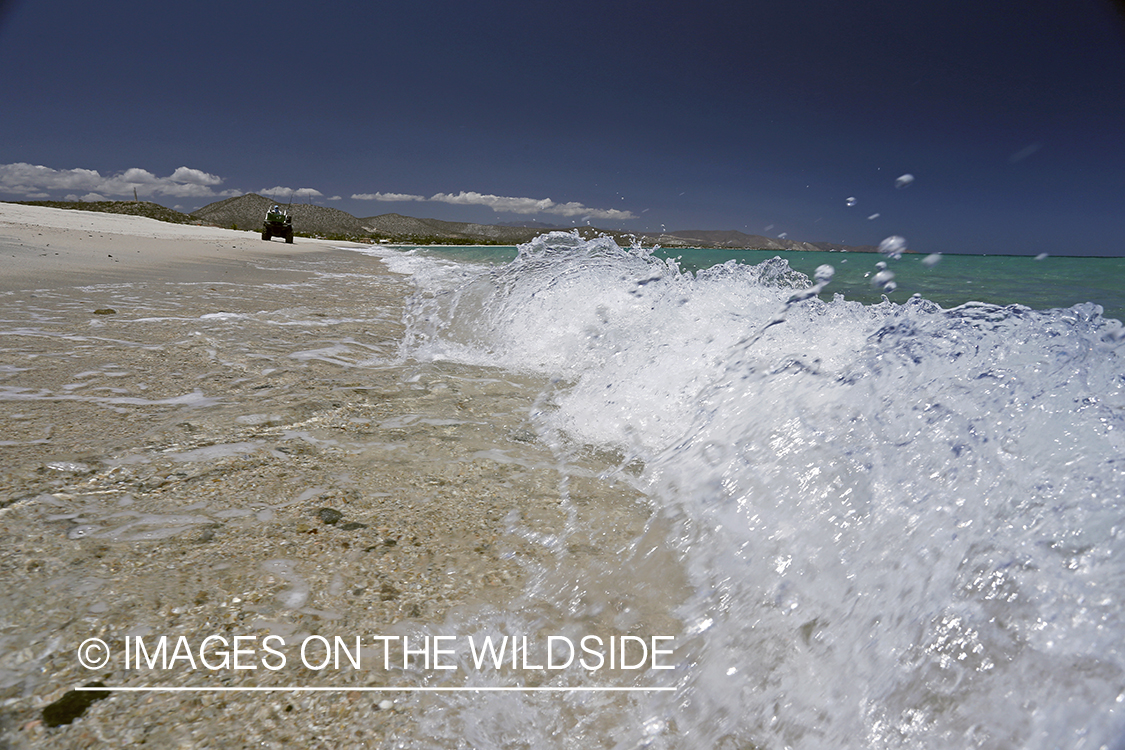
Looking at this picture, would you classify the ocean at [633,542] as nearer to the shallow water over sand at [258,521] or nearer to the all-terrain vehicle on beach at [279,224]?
the shallow water over sand at [258,521]

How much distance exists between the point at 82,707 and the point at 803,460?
2215 mm

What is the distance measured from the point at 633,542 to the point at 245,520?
4.60 feet

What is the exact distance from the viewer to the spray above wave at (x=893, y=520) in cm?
119

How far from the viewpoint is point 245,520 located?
1.88 m

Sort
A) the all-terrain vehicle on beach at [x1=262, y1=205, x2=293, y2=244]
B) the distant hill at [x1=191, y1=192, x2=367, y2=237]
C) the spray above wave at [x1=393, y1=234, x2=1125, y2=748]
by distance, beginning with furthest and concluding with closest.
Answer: the distant hill at [x1=191, y1=192, x2=367, y2=237]
the all-terrain vehicle on beach at [x1=262, y1=205, x2=293, y2=244]
the spray above wave at [x1=393, y1=234, x2=1125, y2=748]

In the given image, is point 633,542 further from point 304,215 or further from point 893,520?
point 304,215

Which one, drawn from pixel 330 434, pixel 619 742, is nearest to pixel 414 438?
pixel 330 434

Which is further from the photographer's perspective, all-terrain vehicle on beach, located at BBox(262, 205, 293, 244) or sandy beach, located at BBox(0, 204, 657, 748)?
all-terrain vehicle on beach, located at BBox(262, 205, 293, 244)

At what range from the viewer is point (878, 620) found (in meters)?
1.39

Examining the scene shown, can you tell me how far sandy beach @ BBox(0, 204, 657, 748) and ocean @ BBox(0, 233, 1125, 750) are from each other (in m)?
0.01

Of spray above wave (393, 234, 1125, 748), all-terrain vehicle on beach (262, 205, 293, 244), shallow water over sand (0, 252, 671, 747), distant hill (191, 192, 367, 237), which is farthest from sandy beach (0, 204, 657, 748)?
distant hill (191, 192, 367, 237)

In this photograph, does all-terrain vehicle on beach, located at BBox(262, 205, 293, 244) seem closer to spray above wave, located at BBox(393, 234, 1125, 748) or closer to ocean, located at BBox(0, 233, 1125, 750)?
ocean, located at BBox(0, 233, 1125, 750)

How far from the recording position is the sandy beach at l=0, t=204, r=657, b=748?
3.93ft

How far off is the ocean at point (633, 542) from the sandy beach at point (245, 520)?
0.4 inches
